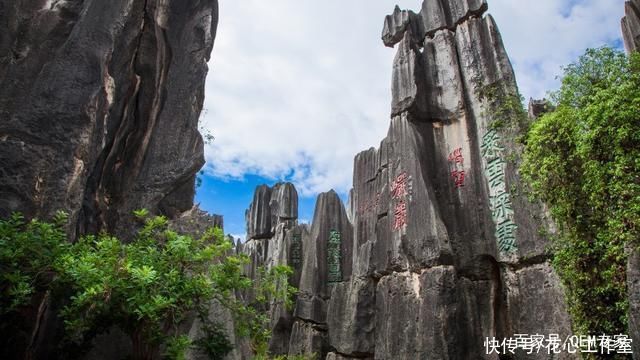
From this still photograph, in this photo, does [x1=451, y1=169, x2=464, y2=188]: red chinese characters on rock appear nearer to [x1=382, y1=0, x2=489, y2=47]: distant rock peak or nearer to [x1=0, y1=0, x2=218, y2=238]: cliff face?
[x1=382, y1=0, x2=489, y2=47]: distant rock peak

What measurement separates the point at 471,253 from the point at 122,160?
6745mm

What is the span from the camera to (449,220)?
9180 millimetres

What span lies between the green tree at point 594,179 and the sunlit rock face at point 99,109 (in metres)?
5.91

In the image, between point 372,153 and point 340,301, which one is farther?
point 372,153

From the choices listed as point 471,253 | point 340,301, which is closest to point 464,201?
point 471,253

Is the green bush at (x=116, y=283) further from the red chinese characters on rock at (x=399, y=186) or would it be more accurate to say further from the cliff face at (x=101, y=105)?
the red chinese characters on rock at (x=399, y=186)

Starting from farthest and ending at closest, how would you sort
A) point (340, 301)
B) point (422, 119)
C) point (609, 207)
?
point (340, 301)
point (422, 119)
point (609, 207)

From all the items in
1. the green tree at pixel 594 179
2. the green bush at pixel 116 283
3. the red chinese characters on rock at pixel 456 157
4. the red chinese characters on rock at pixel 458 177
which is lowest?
the green bush at pixel 116 283

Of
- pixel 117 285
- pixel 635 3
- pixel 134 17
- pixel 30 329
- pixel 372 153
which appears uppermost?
pixel 635 3

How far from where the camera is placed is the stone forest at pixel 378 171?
489 cm

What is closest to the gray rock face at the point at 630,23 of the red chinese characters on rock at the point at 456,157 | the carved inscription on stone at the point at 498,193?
the carved inscription on stone at the point at 498,193

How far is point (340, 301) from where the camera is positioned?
42.1 ft

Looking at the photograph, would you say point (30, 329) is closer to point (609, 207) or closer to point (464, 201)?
point (609, 207)

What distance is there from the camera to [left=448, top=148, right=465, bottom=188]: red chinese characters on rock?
30.9ft
